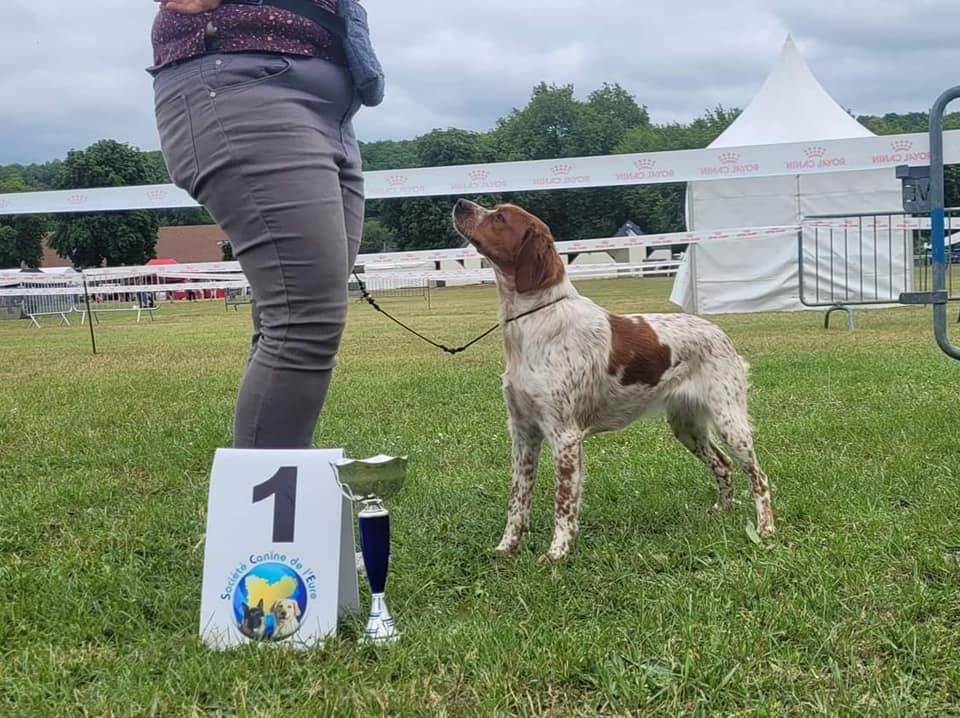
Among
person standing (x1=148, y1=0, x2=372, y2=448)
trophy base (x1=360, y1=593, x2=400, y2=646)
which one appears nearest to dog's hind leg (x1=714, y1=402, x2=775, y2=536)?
trophy base (x1=360, y1=593, x2=400, y2=646)

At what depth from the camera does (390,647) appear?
2.03 metres

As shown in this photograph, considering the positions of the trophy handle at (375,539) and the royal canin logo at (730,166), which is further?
the royal canin logo at (730,166)

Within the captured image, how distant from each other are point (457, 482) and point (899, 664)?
203 centimetres

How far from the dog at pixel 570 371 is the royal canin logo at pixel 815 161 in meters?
8.07

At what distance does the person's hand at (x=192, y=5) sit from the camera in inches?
81.4

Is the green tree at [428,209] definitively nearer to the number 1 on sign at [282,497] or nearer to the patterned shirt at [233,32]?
the patterned shirt at [233,32]

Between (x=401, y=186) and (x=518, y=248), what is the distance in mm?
7821

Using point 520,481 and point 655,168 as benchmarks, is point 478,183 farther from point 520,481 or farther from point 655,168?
point 520,481

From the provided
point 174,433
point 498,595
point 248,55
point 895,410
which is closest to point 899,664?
point 498,595

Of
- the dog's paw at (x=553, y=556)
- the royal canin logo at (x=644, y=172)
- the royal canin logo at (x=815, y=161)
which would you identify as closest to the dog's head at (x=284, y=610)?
the dog's paw at (x=553, y=556)

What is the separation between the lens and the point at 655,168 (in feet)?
36.2

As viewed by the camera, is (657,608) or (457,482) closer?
(657,608)

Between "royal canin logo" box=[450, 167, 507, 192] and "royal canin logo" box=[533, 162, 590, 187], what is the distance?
464 mm

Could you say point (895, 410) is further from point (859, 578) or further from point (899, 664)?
point (899, 664)
